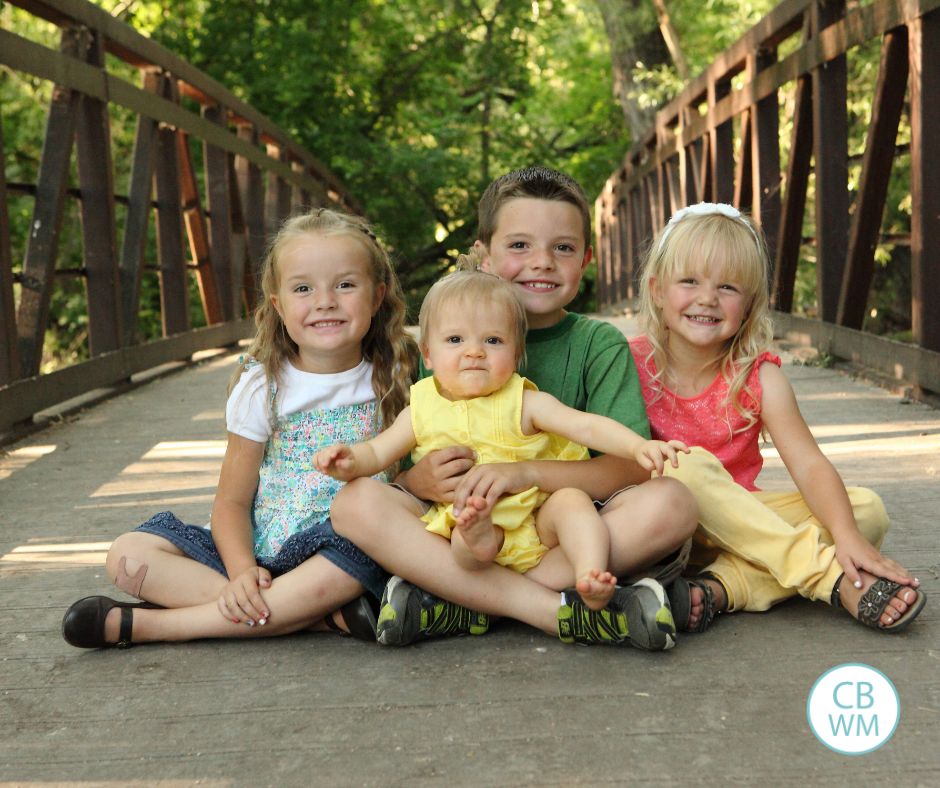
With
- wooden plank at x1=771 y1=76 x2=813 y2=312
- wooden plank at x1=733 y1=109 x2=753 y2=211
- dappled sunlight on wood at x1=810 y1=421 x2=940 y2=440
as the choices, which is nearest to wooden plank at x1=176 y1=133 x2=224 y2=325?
wooden plank at x1=733 y1=109 x2=753 y2=211

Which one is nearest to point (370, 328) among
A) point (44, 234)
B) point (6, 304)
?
point (6, 304)

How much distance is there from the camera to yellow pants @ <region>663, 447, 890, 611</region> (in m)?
2.47

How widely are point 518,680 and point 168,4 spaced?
16726mm

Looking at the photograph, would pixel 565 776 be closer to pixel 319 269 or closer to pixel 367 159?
pixel 319 269

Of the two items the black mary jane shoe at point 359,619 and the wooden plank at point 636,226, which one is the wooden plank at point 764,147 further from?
the wooden plank at point 636,226

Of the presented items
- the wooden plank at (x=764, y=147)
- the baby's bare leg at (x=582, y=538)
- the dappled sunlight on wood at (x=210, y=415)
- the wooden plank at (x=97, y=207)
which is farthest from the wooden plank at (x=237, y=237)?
the baby's bare leg at (x=582, y=538)

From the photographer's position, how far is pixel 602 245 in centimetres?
2138

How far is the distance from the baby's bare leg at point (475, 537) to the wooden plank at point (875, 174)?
331cm

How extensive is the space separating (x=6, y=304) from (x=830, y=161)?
3816mm

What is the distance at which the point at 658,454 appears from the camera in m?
2.20

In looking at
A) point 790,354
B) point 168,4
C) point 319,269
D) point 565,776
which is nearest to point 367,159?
point 168,4

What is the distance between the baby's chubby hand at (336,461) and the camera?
7.70 feet

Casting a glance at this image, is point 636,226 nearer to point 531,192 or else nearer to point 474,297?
point 531,192

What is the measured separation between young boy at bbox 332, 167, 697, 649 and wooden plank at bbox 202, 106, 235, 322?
630cm
